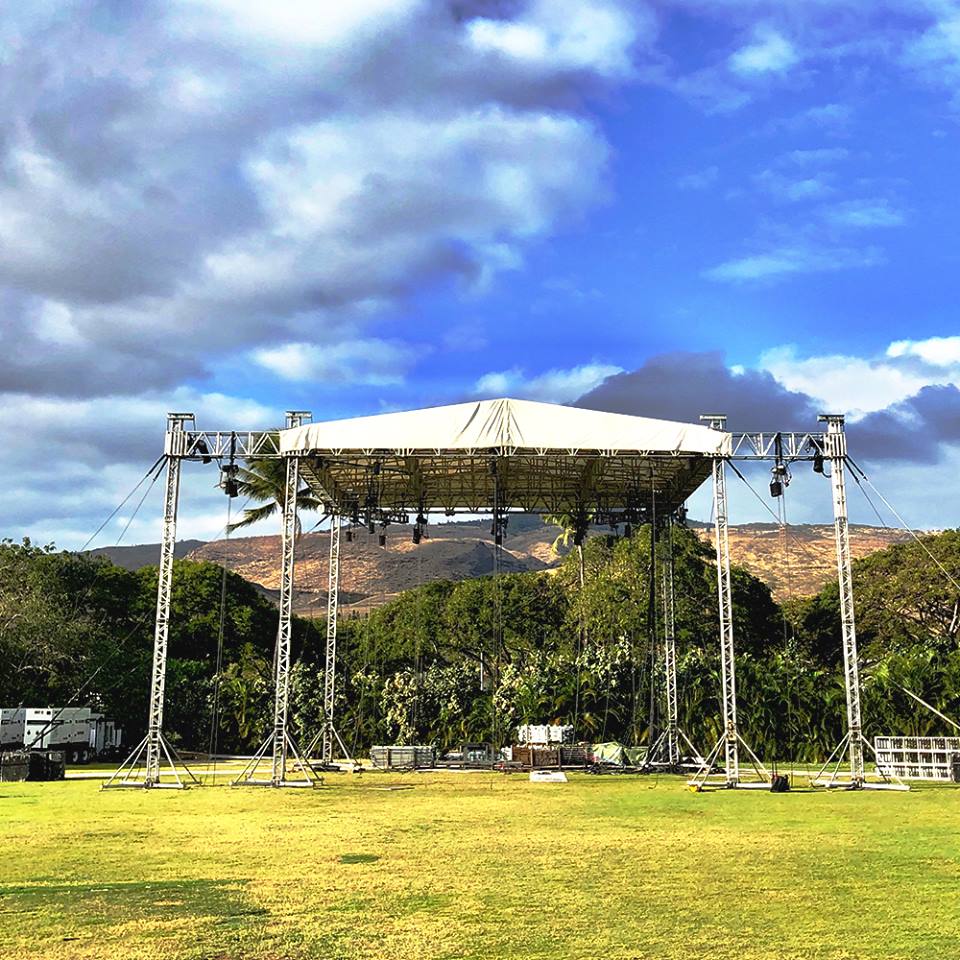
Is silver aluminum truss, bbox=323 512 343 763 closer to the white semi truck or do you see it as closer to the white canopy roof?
the white canopy roof

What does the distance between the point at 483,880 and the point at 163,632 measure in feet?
46.7

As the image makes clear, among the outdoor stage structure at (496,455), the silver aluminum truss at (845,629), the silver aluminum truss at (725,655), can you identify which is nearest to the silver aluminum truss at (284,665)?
the outdoor stage structure at (496,455)

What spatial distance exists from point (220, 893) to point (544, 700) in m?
22.7

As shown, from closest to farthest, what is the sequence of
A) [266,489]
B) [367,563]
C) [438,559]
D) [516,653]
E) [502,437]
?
[502,437] → [266,489] → [516,653] → [367,563] → [438,559]

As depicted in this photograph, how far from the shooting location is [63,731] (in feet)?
93.1

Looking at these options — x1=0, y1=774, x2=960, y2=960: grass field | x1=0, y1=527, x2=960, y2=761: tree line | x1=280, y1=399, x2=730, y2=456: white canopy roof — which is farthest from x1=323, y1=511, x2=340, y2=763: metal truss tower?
x1=0, y1=774, x2=960, y2=960: grass field

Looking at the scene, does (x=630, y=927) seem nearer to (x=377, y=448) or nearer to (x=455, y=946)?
(x=455, y=946)

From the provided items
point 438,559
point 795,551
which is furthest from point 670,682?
point 438,559

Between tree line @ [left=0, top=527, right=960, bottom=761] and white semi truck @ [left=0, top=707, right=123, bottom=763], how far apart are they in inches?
33.0

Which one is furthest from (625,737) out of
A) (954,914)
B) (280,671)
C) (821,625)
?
(954,914)

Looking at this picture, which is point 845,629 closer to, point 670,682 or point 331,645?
point 670,682

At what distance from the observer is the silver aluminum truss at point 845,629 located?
1992 cm

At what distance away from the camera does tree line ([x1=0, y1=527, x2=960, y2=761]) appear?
28.5m

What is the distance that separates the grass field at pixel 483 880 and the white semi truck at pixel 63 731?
11078mm
